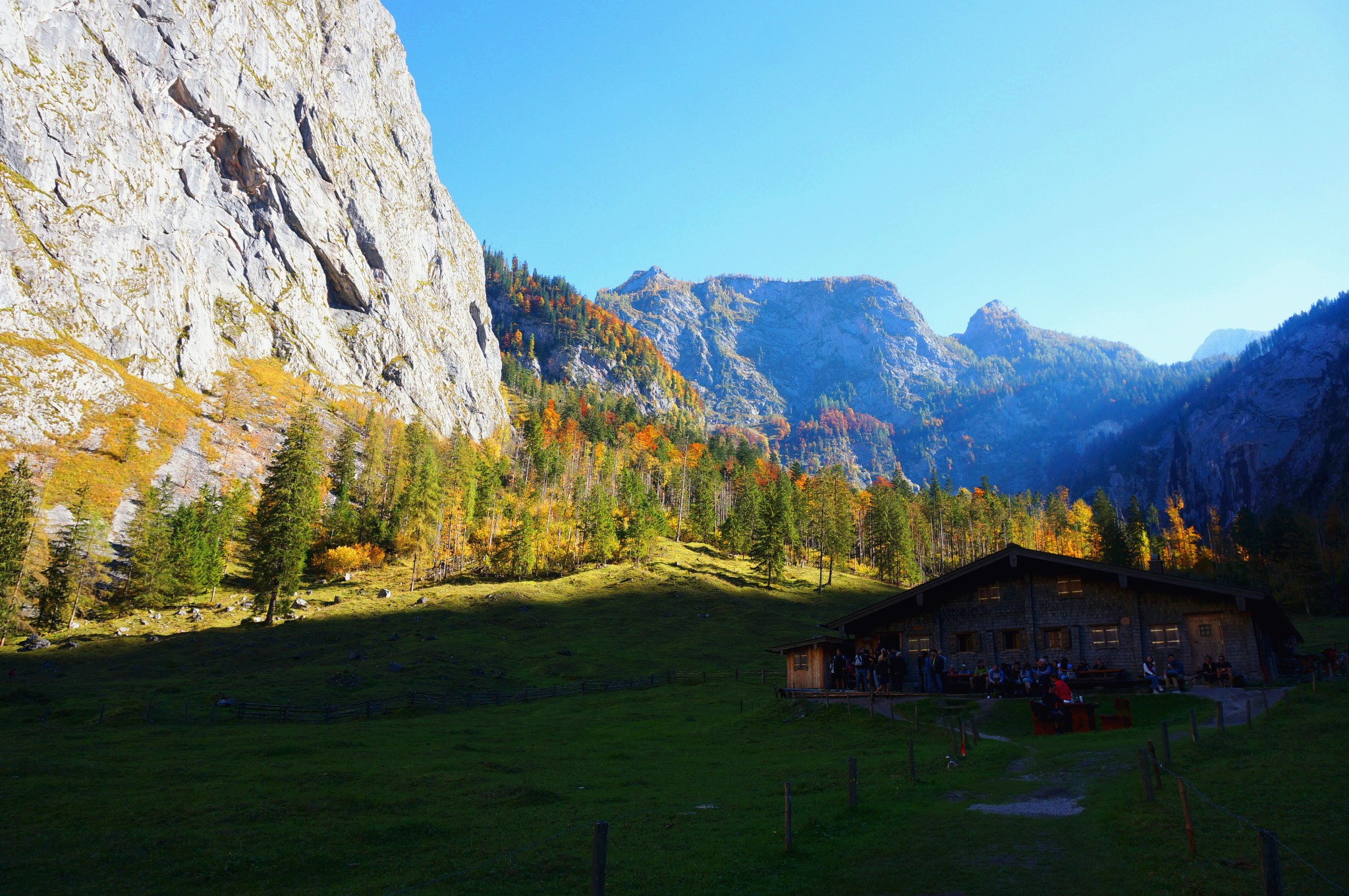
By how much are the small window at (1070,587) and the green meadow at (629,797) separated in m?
7.89

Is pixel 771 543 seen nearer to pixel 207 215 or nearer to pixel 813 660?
pixel 813 660

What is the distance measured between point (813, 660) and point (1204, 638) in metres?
18.6

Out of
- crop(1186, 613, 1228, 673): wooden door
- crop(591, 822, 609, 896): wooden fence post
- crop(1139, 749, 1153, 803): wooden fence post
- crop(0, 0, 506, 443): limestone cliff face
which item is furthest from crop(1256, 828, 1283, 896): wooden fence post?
crop(0, 0, 506, 443): limestone cliff face

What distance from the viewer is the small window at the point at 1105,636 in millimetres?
33938

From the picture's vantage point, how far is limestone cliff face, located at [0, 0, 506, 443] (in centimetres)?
10688

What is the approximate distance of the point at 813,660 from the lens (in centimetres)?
→ 3941

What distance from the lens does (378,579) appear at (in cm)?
8338

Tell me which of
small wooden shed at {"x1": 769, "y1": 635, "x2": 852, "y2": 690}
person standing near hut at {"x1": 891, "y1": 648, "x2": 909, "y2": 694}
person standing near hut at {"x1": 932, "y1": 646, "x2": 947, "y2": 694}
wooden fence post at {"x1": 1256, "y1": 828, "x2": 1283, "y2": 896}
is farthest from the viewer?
small wooden shed at {"x1": 769, "y1": 635, "x2": 852, "y2": 690}

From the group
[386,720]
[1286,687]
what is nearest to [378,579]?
[386,720]

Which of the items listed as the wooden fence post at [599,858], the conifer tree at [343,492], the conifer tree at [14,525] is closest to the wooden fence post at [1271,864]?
the wooden fence post at [599,858]

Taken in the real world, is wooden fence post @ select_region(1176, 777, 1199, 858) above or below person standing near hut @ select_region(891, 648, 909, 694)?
below

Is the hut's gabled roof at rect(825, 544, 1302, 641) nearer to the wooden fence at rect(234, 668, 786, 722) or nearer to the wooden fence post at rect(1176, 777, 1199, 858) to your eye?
the wooden fence at rect(234, 668, 786, 722)

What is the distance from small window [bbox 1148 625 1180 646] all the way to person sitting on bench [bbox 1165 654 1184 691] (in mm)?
1776

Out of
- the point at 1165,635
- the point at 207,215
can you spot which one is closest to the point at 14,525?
the point at 1165,635
